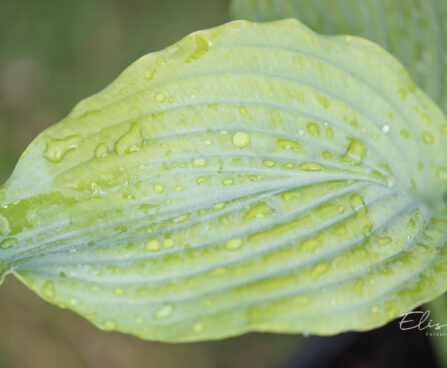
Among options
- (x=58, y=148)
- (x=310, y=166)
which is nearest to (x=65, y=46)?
(x=58, y=148)

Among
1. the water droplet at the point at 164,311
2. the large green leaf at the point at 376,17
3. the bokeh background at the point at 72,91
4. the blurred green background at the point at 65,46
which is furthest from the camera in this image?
the blurred green background at the point at 65,46

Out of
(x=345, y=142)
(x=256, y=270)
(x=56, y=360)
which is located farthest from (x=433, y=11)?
(x=56, y=360)

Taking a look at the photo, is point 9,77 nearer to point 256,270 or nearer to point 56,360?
point 56,360

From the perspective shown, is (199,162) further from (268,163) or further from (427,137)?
(427,137)

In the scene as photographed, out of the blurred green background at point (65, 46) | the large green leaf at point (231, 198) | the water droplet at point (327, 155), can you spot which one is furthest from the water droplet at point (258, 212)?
the blurred green background at point (65, 46)

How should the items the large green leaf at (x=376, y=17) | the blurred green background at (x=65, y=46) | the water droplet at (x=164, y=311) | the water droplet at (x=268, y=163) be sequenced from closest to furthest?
the water droplet at (x=164, y=311), the water droplet at (x=268, y=163), the large green leaf at (x=376, y=17), the blurred green background at (x=65, y=46)

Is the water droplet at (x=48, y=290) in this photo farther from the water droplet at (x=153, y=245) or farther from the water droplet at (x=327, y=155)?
the water droplet at (x=327, y=155)
